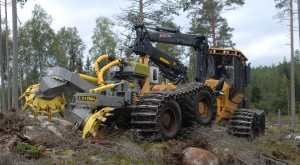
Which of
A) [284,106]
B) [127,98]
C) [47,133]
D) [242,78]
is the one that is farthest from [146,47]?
[284,106]

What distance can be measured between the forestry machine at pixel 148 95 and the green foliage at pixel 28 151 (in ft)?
5.27

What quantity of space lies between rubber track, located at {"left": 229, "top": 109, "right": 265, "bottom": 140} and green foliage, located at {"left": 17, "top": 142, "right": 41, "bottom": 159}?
6.24 meters

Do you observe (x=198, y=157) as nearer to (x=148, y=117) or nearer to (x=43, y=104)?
(x=148, y=117)

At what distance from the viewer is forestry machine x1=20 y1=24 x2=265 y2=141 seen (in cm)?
880

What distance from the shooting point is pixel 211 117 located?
1059cm

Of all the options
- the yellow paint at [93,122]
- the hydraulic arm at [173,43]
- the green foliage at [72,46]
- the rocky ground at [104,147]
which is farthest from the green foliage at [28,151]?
the green foliage at [72,46]

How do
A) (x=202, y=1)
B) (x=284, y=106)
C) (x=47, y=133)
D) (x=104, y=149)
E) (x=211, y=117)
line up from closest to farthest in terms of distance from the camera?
(x=104, y=149) < (x=47, y=133) < (x=211, y=117) < (x=202, y=1) < (x=284, y=106)

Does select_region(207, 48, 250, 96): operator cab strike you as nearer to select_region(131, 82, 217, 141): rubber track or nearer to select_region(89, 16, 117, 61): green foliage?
→ select_region(131, 82, 217, 141): rubber track

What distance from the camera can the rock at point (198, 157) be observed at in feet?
24.6

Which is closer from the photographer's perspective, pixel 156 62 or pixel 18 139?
pixel 18 139

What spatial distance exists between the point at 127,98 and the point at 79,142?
179 cm

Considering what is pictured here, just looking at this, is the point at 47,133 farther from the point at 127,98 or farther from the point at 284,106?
the point at 284,106

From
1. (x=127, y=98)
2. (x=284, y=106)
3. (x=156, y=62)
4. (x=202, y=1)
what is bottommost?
(x=284, y=106)

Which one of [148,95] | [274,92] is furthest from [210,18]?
[274,92]
